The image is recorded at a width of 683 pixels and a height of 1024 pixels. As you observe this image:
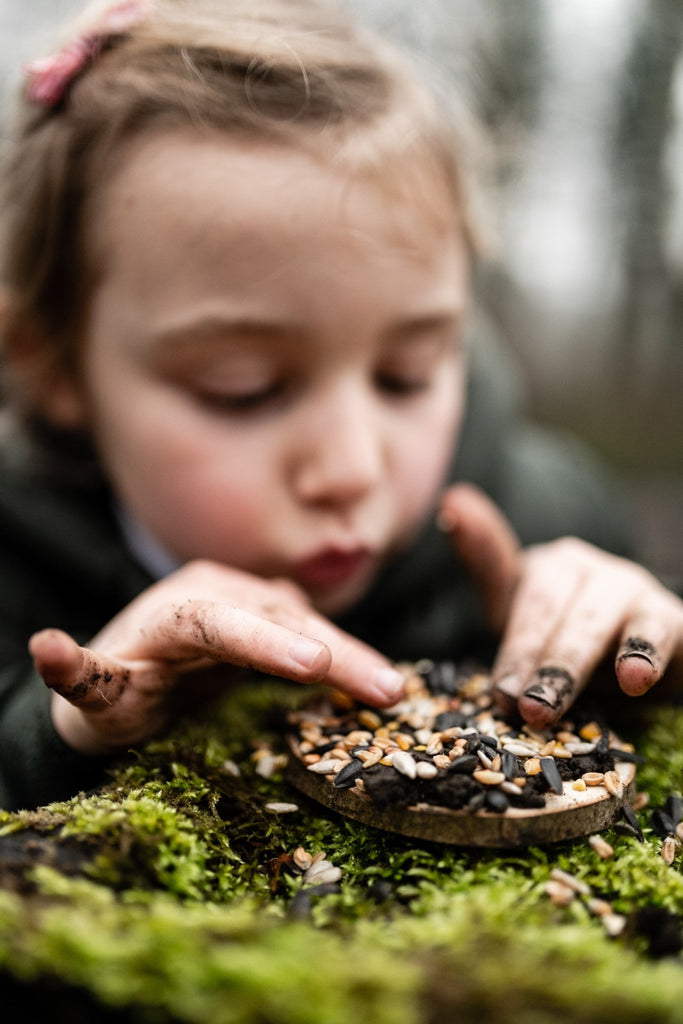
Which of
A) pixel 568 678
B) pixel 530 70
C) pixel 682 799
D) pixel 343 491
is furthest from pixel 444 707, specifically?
pixel 530 70

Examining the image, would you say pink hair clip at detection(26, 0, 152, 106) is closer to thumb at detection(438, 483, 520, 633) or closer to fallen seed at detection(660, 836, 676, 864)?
thumb at detection(438, 483, 520, 633)

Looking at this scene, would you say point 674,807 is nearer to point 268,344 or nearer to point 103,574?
point 268,344

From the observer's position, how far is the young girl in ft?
5.53

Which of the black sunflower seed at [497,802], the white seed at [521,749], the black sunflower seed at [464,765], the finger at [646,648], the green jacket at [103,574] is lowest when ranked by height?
the green jacket at [103,574]

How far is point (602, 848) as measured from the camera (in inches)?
50.5

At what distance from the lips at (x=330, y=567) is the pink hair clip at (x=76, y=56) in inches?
63.5

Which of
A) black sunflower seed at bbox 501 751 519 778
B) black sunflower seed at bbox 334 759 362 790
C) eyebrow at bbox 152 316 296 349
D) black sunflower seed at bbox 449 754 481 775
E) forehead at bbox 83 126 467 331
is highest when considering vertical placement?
forehead at bbox 83 126 467 331

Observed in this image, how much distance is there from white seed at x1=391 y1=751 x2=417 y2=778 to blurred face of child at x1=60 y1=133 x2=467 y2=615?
809mm

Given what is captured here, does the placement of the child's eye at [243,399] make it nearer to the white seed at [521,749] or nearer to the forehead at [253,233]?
the forehead at [253,233]

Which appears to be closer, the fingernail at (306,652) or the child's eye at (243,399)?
the fingernail at (306,652)

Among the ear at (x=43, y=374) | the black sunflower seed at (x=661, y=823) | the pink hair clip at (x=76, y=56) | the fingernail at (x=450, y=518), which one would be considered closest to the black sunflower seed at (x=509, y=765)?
the black sunflower seed at (x=661, y=823)

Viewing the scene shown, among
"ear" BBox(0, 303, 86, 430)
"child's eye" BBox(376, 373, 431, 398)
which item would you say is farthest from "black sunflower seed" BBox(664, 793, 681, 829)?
"ear" BBox(0, 303, 86, 430)

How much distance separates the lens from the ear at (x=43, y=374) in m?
2.54

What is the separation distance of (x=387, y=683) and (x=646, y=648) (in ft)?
1.72
